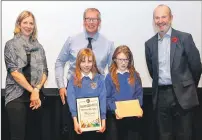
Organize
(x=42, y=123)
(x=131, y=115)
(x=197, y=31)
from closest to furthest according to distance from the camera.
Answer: (x=131, y=115), (x=42, y=123), (x=197, y=31)

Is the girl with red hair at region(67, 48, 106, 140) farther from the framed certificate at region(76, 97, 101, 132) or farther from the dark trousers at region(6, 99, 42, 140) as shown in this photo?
the dark trousers at region(6, 99, 42, 140)

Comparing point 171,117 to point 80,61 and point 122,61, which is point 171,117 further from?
point 80,61

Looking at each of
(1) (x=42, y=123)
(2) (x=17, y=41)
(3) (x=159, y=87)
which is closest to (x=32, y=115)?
(1) (x=42, y=123)

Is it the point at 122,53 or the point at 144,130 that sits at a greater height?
the point at 122,53

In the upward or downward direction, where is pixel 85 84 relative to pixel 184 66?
downward

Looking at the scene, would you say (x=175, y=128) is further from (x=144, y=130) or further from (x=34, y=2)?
(x=34, y=2)

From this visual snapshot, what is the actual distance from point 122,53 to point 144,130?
119 cm

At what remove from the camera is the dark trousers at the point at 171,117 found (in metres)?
3.67

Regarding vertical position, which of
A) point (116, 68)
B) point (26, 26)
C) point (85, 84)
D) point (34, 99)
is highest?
point (26, 26)

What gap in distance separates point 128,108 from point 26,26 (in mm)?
1442

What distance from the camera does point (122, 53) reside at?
376cm

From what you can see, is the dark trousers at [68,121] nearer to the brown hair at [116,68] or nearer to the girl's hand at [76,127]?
the girl's hand at [76,127]

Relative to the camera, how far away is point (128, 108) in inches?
Result: 144

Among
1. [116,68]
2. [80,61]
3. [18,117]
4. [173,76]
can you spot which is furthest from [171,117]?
[18,117]
